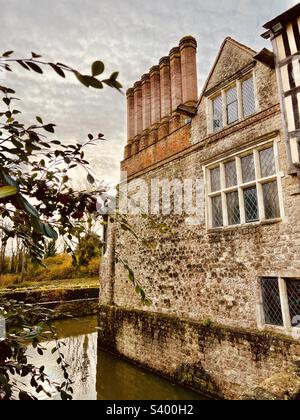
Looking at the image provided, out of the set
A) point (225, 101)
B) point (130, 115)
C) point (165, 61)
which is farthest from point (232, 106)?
point (130, 115)

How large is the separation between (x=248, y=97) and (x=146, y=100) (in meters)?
4.91

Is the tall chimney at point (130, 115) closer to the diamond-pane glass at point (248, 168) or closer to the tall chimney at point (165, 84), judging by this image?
the tall chimney at point (165, 84)

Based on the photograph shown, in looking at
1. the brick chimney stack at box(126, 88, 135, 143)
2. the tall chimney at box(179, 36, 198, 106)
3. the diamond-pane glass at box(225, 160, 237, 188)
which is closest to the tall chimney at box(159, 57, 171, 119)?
the tall chimney at box(179, 36, 198, 106)

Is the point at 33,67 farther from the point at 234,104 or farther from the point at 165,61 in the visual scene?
the point at 165,61

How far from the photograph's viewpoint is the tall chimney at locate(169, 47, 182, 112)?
30.8 ft

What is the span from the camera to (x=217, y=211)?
7.41 meters

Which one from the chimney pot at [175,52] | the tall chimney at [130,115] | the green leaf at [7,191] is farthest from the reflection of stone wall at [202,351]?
the chimney pot at [175,52]

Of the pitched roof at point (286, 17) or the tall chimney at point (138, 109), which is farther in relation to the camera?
the tall chimney at point (138, 109)

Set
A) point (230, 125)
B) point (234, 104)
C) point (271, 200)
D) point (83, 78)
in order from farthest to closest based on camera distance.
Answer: point (234, 104) → point (230, 125) → point (271, 200) → point (83, 78)

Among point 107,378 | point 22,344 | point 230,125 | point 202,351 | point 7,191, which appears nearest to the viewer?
point 7,191

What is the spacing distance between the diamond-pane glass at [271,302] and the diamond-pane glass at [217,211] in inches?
74.4

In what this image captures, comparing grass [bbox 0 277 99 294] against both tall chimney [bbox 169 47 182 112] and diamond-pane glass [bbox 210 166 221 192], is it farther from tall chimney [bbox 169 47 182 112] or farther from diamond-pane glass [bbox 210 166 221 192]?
diamond-pane glass [bbox 210 166 221 192]

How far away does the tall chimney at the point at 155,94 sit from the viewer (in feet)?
33.6

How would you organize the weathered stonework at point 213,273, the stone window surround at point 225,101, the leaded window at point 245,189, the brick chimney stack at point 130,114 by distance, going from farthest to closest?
the brick chimney stack at point 130,114 → the stone window surround at point 225,101 → the leaded window at point 245,189 → the weathered stonework at point 213,273
